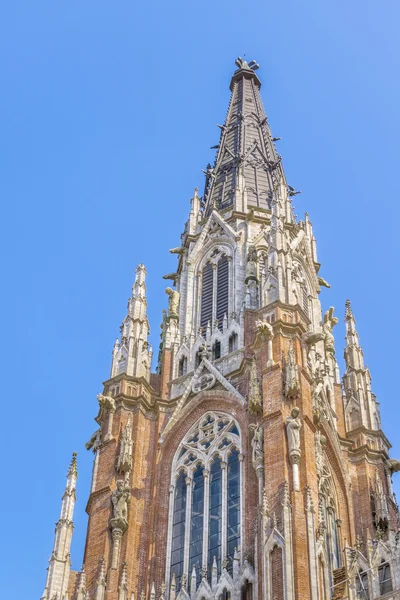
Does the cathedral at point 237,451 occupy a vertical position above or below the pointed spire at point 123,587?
above

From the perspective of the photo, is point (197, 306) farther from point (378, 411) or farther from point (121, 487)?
point (121, 487)

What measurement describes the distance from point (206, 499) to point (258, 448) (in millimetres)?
3215

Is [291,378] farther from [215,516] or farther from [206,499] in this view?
[215,516]

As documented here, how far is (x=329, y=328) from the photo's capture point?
5278 cm

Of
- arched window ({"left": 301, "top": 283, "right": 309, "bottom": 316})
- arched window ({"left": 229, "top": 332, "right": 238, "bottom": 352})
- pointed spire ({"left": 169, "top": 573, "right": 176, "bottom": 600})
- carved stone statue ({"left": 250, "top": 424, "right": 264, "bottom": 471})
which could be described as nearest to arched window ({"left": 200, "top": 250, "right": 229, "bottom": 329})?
arched window ({"left": 229, "top": 332, "right": 238, "bottom": 352})

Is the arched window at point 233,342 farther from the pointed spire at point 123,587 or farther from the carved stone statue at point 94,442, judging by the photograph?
the pointed spire at point 123,587

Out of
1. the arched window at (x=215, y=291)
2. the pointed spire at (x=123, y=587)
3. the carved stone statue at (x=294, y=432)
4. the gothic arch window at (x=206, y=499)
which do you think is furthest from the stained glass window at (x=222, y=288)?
the pointed spire at (x=123, y=587)

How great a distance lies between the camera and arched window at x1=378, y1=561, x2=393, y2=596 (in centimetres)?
3372

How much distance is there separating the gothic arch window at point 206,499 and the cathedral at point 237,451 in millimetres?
51

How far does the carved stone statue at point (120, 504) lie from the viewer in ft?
132

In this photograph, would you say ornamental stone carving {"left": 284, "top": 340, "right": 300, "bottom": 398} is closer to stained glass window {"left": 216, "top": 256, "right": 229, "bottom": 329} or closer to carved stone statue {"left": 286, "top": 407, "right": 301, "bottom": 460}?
carved stone statue {"left": 286, "top": 407, "right": 301, "bottom": 460}

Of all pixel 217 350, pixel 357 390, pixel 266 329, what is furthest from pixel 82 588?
pixel 357 390

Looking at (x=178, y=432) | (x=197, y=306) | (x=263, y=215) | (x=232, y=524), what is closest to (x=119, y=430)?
(x=178, y=432)

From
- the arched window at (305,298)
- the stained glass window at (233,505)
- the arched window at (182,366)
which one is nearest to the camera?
the stained glass window at (233,505)
